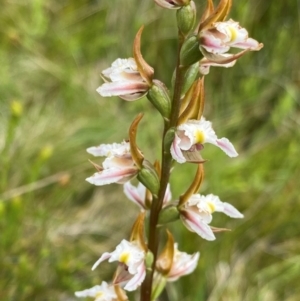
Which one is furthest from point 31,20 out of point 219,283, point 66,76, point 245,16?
point 219,283

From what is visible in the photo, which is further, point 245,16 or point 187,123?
point 245,16

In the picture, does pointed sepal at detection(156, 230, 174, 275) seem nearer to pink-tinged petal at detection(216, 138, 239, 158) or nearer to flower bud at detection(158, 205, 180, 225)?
flower bud at detection(158, 205, 180, 225)

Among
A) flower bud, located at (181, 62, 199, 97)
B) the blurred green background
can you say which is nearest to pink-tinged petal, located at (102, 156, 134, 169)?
flower bud, located at (181, 62, 199, 97)

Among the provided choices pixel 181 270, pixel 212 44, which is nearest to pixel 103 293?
pixel 181 270

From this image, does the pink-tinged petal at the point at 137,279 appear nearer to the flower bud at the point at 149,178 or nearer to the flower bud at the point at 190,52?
the flower bud at the point at 149,178

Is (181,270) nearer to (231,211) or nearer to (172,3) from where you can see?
(231,211)

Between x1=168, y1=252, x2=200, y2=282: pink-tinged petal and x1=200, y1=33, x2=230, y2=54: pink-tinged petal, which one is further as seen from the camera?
x1=168, y1=252, x2=200, y2=282: pink-tinged petal

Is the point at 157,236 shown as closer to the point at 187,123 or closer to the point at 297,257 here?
the point at 187,123
